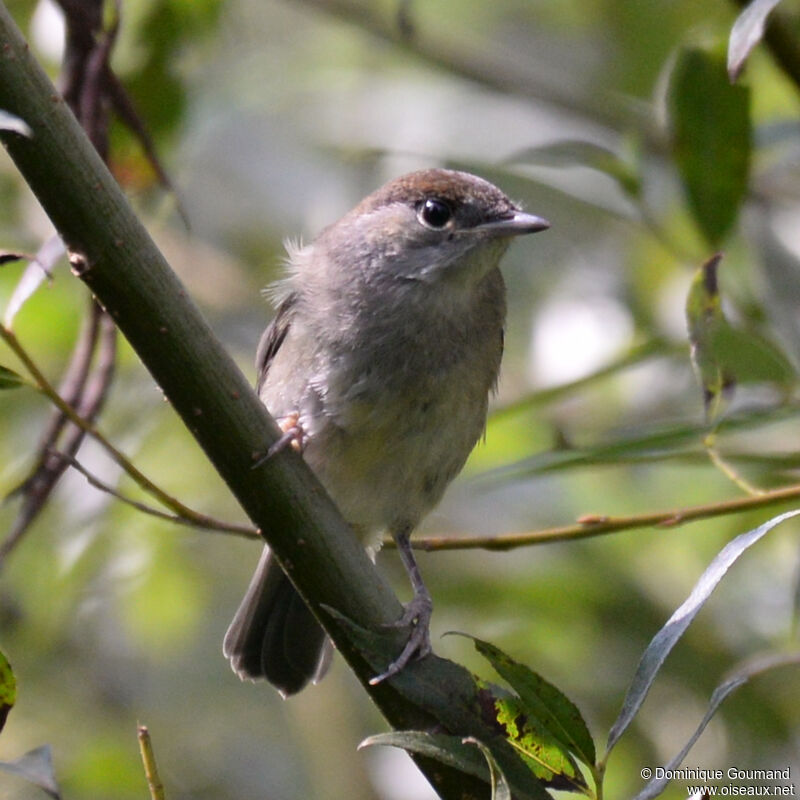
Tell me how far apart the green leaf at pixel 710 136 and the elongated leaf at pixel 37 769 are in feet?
7.26

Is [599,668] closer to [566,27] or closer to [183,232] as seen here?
[183,232]

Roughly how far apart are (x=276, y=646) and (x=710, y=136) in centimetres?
192

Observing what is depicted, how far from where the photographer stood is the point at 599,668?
170 inches

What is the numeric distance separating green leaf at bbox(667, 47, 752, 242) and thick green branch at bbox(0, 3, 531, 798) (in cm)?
163

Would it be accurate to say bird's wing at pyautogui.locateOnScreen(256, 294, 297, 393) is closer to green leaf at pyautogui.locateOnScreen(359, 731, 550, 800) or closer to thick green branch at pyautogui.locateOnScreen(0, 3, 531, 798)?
thick green branch at pyautogui.locateOnScreen(0, 3, 531, 798)

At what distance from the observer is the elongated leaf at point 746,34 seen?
2.24 metres

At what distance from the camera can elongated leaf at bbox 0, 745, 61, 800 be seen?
75.9 inches

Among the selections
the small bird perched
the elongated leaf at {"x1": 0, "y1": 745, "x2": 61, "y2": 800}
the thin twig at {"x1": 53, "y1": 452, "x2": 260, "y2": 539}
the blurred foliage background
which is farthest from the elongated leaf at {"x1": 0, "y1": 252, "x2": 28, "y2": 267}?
the blurred foliage background

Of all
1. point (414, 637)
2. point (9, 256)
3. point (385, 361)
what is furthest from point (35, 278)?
point (385, 361)

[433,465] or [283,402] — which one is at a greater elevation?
[283,402]

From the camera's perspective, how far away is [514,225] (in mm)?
3623

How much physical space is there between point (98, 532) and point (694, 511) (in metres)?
2.32

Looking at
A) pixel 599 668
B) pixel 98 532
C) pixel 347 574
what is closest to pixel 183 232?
pixel 98 532

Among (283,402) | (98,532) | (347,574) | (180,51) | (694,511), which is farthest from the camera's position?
(98,532)
